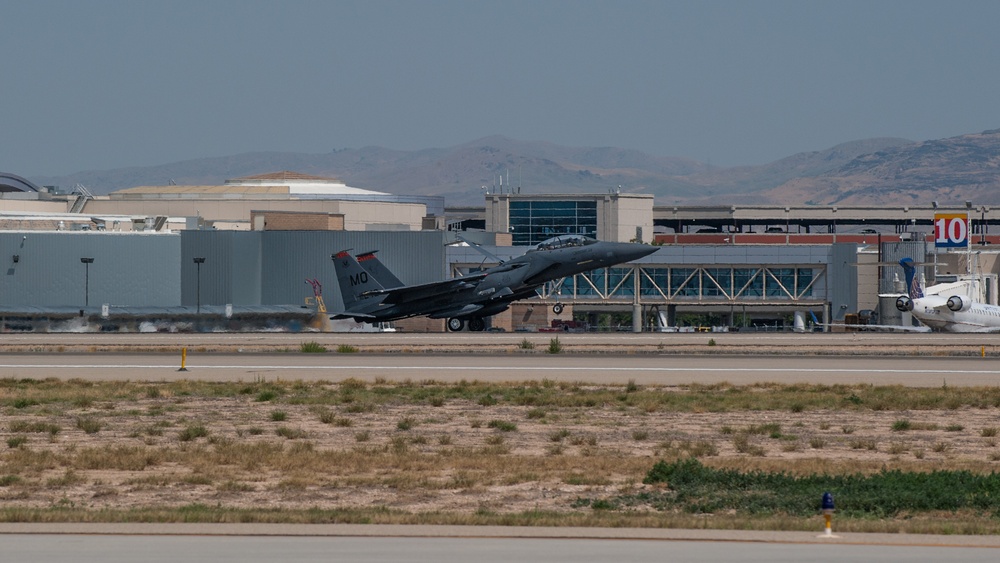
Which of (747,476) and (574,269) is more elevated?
(574,269)

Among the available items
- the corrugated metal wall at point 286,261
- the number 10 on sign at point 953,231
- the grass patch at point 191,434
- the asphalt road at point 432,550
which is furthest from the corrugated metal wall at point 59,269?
the asphalt road at point 432,550

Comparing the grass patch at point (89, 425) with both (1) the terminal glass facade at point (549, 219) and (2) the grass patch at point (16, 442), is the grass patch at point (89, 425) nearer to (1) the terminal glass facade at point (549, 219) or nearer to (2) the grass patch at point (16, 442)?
(2) the grass patch at point (16, 442)

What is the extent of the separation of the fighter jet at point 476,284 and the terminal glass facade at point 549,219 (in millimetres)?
91638

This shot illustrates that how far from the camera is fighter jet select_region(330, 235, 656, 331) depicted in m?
62.4

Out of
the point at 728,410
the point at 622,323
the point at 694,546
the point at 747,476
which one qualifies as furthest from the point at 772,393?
the point at 622,323

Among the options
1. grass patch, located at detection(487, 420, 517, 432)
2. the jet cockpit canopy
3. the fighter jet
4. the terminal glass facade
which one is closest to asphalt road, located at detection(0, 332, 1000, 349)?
the fighter jet

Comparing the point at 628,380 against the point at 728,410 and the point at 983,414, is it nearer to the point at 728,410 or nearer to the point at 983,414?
the point at 728,410

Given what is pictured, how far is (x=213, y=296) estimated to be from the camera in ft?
326

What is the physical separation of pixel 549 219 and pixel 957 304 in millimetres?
90087

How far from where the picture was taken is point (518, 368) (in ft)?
145

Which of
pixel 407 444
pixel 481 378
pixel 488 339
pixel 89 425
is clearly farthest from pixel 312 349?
pixel 407 444

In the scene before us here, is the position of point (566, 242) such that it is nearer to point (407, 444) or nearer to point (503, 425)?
point (503, 425)

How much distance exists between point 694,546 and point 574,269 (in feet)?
158

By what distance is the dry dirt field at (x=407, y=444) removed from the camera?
64.3 ft
